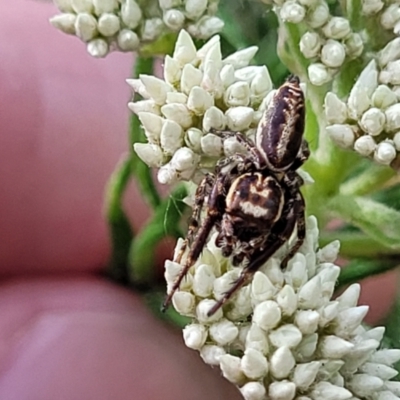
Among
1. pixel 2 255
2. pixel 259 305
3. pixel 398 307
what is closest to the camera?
pixel 259 305

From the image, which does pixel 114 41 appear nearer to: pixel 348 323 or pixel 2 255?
pixel 348 323

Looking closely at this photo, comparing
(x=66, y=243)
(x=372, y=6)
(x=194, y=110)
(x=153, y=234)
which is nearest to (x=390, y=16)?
(x=372, y=6)

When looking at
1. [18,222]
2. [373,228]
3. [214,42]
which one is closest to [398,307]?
[373,228]

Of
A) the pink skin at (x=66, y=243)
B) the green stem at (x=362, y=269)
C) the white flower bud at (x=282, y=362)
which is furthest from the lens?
the pink skin at (x=66, y=243)

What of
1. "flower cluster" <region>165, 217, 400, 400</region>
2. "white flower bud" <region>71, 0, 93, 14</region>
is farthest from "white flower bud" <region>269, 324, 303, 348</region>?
"white flower bud" <region>71, 0, 93, 14</region>

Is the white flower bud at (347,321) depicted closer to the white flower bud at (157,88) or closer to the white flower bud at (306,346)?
the white flower bud at (306,346)

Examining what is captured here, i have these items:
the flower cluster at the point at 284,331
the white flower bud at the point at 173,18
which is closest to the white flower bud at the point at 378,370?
the flower cluster at the point at 284,331
